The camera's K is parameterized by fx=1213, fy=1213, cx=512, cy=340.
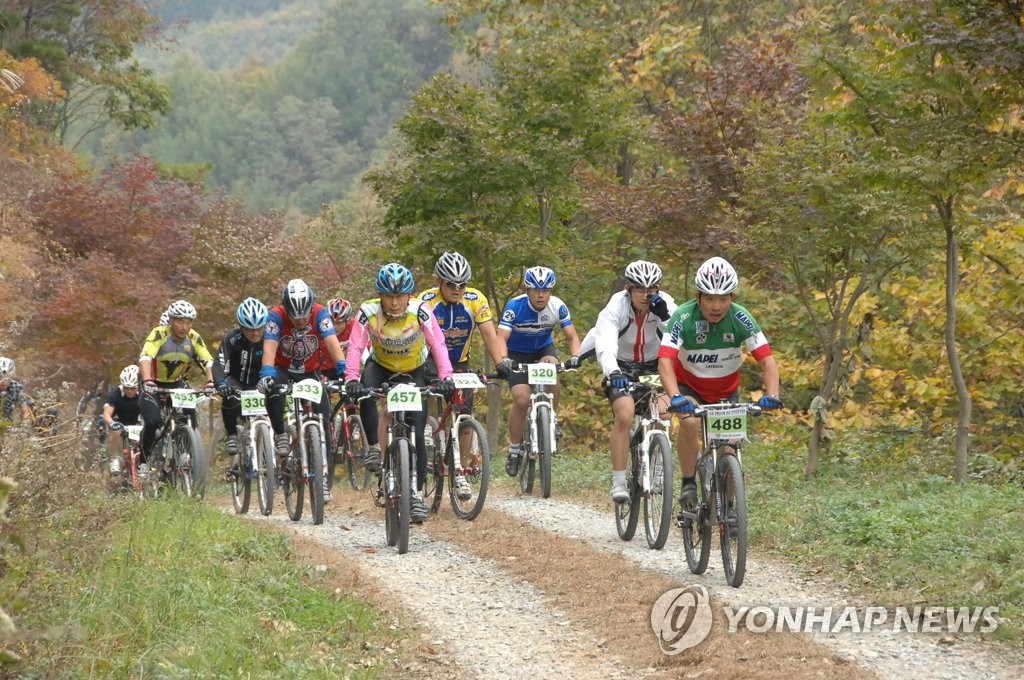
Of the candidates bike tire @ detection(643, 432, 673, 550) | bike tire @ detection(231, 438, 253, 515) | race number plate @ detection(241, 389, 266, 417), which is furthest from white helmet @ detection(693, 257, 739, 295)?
bike tire @ detection(231, 438, 253, 515)

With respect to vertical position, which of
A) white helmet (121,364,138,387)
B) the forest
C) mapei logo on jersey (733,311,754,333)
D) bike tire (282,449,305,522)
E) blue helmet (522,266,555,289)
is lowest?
bike tire (282,449,305,522)

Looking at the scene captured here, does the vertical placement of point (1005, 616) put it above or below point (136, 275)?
below

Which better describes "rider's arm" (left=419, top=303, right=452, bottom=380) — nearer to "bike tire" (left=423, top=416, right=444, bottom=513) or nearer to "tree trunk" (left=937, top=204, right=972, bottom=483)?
"bike tire" (left=423, top=416, right=444, bottom=513)

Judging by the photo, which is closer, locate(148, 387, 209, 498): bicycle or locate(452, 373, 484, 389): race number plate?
locate(452, 373, 484, 389): race number plate

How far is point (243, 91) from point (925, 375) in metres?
106

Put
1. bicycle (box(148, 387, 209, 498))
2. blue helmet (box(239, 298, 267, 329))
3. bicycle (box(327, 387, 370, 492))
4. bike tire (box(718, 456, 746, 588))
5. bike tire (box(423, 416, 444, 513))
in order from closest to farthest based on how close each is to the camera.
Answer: bike tire (box(718, 456, 746, 588))
bike tire (box(423, 416, 444, 513))
blue helmet (box(239, 298, 267, 329))
bicycle (box(148, 387, 209, 498))
bicycle (box(327, 387, 370, 492))

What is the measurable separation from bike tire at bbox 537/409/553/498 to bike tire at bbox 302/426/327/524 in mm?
2204

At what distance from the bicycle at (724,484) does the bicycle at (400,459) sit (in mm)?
2474

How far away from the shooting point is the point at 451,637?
23.6 feet

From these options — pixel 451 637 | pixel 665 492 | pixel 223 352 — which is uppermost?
pixel 223 352

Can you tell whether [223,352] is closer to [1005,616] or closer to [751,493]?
[751,493]

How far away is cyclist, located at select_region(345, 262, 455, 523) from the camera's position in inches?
391

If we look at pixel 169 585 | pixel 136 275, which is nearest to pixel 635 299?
pixel 169 585

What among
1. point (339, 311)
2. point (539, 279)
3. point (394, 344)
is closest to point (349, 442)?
point (339, 311)
